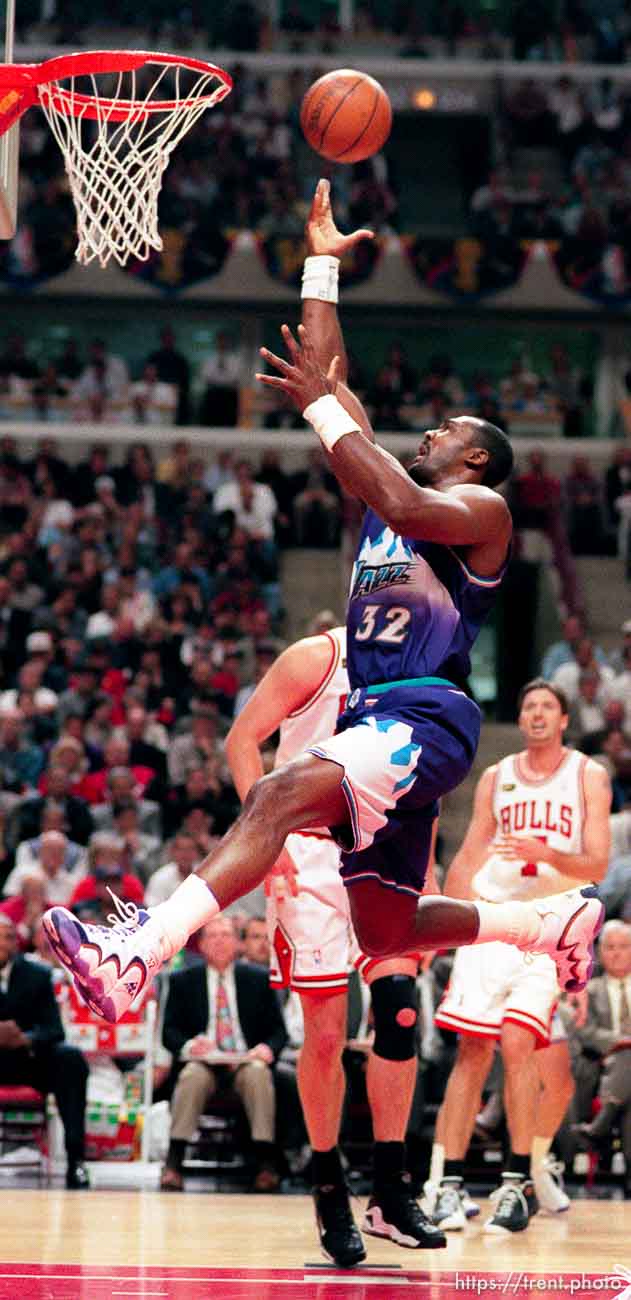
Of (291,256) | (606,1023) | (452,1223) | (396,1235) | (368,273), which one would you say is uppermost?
(291,256)

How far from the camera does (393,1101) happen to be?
21.2 feet

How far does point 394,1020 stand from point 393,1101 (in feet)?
0.90

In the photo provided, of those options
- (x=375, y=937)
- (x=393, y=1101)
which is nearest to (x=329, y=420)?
(x=375, y=937)

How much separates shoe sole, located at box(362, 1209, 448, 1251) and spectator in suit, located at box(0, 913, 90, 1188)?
4.30m

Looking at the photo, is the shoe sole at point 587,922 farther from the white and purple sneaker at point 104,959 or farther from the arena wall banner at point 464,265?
the arena wall banner at point 464,265

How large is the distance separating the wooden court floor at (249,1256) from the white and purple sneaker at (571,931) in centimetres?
95

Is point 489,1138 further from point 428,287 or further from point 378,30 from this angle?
point 378,30

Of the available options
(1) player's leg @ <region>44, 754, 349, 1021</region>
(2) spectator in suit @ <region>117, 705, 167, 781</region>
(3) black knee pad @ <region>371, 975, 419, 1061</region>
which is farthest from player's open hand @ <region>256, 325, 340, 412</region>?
(2) spectator in suit @ <region>117, 705, 167, 781</region>

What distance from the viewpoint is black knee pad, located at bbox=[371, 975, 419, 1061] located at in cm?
651

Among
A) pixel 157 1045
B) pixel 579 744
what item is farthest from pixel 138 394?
pixel 157 1045

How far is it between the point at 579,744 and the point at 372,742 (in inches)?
409

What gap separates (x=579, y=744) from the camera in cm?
1559

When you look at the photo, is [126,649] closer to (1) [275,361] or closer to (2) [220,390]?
(2) [220,390]

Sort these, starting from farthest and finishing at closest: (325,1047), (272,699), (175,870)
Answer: (175,870) → (272,699) → (325,1047)
